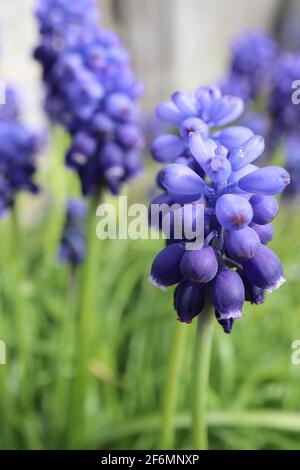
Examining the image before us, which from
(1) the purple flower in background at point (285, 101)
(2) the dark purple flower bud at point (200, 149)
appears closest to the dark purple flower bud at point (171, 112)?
(2) the dark purple flower bud at point (200, 149)

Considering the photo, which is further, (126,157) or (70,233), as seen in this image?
(70,233)

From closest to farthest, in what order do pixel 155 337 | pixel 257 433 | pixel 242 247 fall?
pixel 242 247 → pixel 257 433 → pixel 155 337

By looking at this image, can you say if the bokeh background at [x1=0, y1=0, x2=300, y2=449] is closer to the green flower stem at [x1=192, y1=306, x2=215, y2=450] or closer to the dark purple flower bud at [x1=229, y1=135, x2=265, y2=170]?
the green flower stem at [x1=192, y1=306, x2=215, y2=450]

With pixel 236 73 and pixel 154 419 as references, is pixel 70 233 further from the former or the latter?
pixel 236 73

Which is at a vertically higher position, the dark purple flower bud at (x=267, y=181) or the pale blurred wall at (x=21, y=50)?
the pale blurred wall at (x=21, y=50)

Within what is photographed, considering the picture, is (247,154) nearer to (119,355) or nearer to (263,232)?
(263,232)

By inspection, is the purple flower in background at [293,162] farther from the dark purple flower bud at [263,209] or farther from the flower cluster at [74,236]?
the dark purple flower bud at [263,209]
